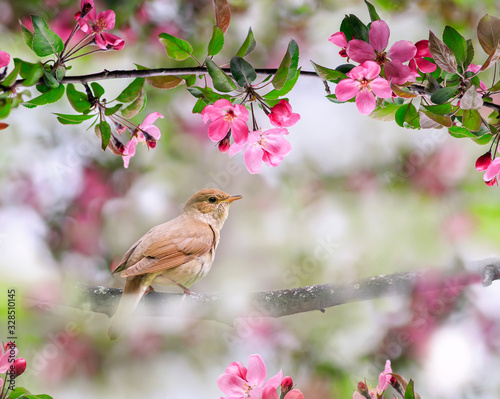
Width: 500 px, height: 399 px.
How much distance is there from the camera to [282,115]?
38 cm

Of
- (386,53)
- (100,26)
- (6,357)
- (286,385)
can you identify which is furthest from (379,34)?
(6,357)

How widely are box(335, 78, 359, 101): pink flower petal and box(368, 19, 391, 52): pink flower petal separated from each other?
0.03 meters

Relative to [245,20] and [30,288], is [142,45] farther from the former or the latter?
[30,288]

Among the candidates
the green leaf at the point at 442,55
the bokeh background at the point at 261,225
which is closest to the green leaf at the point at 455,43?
the green leaf at the point at 442,55

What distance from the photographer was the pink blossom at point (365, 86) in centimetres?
33

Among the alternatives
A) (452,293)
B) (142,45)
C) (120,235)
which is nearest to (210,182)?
(120,235)

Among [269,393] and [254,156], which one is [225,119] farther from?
[269,393]

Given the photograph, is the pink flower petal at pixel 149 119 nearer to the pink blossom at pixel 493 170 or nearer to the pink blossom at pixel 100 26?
the pink blossom at pixel 100 26

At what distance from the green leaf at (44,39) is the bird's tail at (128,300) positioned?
1.06 ft

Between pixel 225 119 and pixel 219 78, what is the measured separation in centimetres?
5

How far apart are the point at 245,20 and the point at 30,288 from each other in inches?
23.5

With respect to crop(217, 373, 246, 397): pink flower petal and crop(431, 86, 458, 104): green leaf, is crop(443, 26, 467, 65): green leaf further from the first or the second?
crop(217, 373, 246, 397): pink flower petal

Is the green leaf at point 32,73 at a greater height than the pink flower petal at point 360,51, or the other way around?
the pink flower petal at point 360,51

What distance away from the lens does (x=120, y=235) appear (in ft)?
2.56
